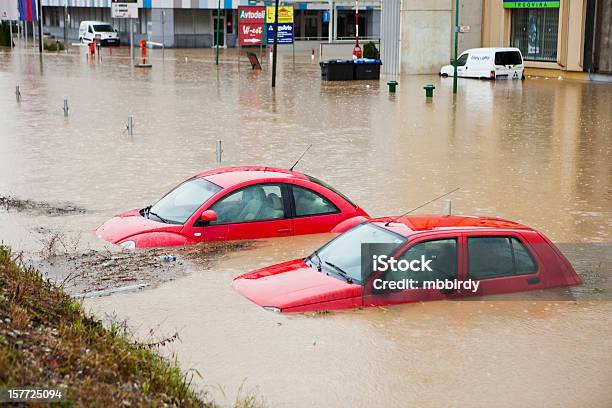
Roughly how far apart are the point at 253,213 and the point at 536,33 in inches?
1474

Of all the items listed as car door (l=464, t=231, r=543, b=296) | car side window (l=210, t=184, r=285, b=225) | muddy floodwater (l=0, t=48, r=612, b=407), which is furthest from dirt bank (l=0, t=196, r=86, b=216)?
car door (l=464, t=231, r=543, b=296)

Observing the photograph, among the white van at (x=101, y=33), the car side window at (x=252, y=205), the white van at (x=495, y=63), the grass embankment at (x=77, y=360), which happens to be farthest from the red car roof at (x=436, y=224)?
the white van at (x=101, y=33)

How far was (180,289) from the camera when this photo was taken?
435 inches

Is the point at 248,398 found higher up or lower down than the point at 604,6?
lower down

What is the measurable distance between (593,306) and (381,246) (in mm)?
2532

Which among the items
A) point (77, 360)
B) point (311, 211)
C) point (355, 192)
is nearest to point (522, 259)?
point (311, 211)

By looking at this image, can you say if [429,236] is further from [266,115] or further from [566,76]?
[566,76]

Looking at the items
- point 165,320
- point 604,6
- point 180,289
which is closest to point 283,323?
point 165,320

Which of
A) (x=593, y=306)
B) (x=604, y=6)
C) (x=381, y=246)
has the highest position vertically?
(x=604, y=6)

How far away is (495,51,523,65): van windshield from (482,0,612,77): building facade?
194 centimetres

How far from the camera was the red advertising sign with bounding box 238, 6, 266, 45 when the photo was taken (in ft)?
175

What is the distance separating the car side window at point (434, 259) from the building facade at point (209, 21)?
65504mm

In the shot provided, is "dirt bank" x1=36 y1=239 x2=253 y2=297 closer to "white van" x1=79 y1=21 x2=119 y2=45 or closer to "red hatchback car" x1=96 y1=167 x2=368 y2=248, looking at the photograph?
"red hatchback car" x1=96 y1=167 x2=368 y2=248

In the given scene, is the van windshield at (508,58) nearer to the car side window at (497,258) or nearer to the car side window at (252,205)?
the car side window at (252,205)
